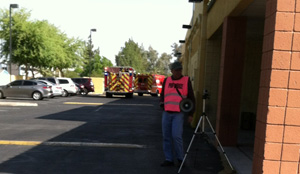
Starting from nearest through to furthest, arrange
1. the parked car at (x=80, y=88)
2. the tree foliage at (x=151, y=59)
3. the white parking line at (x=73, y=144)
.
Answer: the white parking line at (x=73, y=144) → the parked car at (x=80, y=88) → the tree foliage at (x=151, y=59)

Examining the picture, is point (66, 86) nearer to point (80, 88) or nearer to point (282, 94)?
point (80, 88)

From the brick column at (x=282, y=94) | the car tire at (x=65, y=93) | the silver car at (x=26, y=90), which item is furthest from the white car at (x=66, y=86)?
the brick column at (x=282, y=94)

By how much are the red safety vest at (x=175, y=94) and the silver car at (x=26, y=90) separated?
17.8 metres

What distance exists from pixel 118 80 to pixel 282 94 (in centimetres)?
2246

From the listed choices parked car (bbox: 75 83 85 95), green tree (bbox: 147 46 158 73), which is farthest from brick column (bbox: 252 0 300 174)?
green tree (bbox: 147 46 158 73)

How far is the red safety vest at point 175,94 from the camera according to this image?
17.9ft

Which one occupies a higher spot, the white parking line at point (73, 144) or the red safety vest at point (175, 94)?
Answer: the red safety vest at point (175, 94)

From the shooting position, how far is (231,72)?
276 inches

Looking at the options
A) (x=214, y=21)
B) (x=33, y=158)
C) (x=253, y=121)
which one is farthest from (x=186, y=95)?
(x=253, y=121)

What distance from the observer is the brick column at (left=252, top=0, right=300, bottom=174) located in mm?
3523

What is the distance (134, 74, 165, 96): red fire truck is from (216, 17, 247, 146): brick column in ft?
82.7

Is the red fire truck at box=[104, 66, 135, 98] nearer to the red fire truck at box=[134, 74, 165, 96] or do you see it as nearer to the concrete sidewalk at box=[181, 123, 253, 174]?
the red fire truck at box=[134, 74, 165, 96]

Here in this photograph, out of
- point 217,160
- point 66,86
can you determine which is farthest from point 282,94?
point 66,86

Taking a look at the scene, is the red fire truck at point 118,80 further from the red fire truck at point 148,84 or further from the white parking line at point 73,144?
the white parking line at point 73,144
